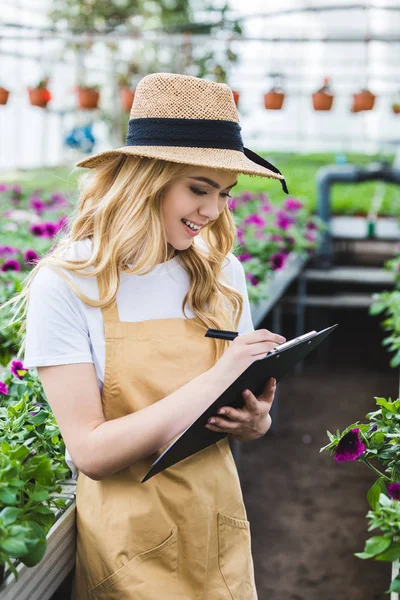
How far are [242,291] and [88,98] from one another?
6162 mm

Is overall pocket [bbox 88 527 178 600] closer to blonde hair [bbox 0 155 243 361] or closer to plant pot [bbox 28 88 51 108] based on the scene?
blonde hair [bbox 0 155 243 361]

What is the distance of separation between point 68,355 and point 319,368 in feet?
13.0

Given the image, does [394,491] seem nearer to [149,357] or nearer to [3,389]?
[149,357]

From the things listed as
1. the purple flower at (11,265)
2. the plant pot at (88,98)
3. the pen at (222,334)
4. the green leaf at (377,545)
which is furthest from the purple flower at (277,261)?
the plant pot at (88,98)

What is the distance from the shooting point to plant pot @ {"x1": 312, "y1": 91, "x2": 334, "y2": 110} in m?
7.02

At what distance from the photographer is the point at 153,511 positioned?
129 cm

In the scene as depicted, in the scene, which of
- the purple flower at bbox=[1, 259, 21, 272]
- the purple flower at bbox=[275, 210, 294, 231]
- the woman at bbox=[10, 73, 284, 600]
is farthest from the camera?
the purple flower at bbox=[275, 210, 294, 231]

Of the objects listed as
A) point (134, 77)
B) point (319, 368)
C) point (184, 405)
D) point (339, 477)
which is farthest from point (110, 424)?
point (134, 77)

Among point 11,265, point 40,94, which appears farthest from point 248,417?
point 40,94

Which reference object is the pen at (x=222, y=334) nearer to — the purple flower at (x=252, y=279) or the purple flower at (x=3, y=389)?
the purple flower at (x=3, y=389)

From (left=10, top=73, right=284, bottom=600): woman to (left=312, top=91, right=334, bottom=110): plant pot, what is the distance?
5.92 metres

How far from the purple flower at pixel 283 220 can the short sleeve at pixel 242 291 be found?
2878 millimetres

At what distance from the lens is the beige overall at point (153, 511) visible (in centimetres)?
128

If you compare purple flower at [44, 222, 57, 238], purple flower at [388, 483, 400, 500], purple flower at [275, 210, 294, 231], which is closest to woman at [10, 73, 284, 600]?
purple flower at [388, 483, 400, 500]
